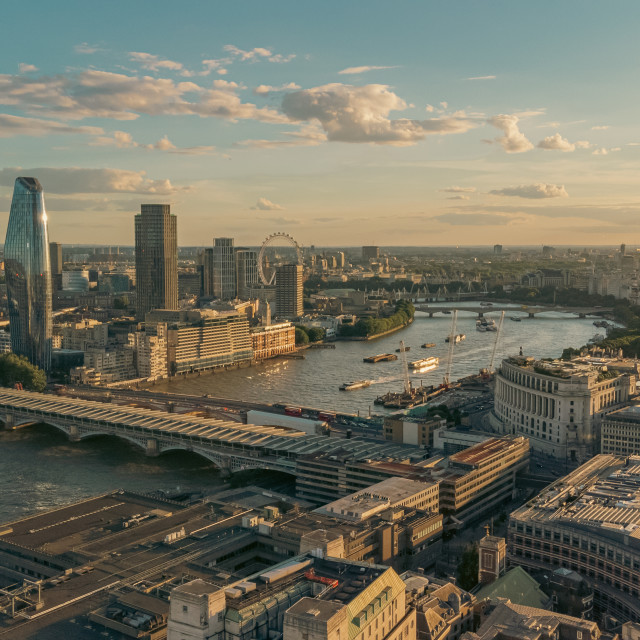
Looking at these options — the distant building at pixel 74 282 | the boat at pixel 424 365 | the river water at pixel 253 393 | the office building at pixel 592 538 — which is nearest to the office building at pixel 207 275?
the distant building at pixel 74 282

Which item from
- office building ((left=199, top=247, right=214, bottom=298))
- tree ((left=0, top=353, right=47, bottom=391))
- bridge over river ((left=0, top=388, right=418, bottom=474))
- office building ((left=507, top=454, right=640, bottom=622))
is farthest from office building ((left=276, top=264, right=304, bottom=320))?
office building ((left=507, top=454, right=640, bottom=622))

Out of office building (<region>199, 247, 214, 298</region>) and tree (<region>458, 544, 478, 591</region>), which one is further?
office building (<region>199, 247, 214, 298</region>)

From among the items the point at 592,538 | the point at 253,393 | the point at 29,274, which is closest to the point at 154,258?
the point at 29,274

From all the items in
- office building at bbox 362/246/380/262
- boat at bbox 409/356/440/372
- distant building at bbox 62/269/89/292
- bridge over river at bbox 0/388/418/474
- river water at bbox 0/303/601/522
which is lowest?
river water at bbox 0/303/601/522

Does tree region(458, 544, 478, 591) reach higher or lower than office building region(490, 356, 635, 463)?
lower

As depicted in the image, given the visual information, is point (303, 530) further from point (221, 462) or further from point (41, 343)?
point (41, 343)

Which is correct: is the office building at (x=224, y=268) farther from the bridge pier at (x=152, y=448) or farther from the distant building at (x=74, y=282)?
the bridge pier at (x=152, y=448)

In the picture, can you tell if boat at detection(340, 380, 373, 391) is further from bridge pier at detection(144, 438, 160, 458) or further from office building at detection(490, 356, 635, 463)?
bridge pier at detection(144, 438, 160, 458)
